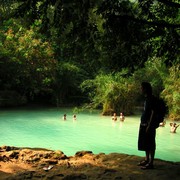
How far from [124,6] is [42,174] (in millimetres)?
2865

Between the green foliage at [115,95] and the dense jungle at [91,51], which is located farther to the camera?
the green foliage at [115,95]

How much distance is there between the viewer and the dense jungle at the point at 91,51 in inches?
169

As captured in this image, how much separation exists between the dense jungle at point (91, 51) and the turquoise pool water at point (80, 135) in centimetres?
286

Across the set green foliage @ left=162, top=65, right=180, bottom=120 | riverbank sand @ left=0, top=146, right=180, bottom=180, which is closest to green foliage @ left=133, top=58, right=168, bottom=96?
green foliage @ left=162, top=65, right=180, bottom=120

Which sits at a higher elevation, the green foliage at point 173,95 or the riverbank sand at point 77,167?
the green foliage at point 173,95

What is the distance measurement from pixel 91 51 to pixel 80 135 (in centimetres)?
939

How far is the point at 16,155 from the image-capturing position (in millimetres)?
6320

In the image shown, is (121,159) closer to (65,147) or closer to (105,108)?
(65,147)

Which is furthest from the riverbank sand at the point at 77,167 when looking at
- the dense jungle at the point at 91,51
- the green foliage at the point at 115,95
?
the green foliage at the point at 115,95

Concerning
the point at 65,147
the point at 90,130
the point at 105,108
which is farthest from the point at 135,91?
the point at 65,147

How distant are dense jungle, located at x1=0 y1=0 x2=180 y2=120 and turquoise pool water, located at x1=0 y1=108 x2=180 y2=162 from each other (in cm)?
Result: 286

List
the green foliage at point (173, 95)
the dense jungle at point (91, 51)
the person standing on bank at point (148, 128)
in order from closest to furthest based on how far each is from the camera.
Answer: the dense jungle at point (91, 51), the person standing on bank at point (148, 128), the green foliage at point (173, 95)

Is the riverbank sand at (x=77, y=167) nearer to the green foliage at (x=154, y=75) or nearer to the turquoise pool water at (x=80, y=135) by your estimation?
the turquoise pool water at (x=80, y=135)

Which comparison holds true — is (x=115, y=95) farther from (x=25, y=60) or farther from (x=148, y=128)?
(x=148, y=128)
